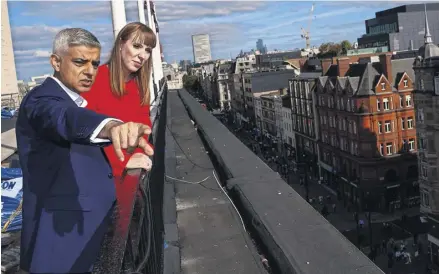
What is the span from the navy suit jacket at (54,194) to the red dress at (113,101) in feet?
2.72

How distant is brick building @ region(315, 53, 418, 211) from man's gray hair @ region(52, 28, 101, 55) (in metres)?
40.0

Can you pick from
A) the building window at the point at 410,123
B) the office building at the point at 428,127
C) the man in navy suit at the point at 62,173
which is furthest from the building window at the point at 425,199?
the man in navy suit at the point at 62,173

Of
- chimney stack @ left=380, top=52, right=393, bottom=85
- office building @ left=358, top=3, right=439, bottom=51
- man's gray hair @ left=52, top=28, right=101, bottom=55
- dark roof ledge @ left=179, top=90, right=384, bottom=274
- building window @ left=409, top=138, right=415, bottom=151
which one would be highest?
office building @ left=358, top=3, right=439, bottom=51

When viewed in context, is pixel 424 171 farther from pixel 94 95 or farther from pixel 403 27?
pixel 403 27

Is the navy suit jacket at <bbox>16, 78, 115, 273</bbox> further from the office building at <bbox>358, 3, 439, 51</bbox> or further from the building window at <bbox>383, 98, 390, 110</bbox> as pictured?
the office building at <bbox>358, 3, 439, 51</bbox>

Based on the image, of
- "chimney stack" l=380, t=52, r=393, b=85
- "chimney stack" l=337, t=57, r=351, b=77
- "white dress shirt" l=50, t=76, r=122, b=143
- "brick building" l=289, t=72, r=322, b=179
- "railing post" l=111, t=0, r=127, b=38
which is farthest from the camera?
"brick building" l=289, t=72, r=322, b=179

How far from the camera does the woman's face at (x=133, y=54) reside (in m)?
3.14

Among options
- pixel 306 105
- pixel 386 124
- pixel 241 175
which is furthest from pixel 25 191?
pixel 306 105

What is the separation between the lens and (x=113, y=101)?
3.16 meters

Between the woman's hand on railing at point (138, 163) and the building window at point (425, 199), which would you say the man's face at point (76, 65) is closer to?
the woman's hand on railing at point (138, 163)

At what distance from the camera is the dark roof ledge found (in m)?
2.70

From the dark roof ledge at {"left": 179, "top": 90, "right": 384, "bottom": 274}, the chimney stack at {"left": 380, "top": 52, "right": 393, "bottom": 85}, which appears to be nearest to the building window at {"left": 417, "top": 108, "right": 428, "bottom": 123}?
the chimney stack at {"left": 380, "top": 52, "right": 393, "bottom": 85}

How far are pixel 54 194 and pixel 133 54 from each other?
4.56 ft

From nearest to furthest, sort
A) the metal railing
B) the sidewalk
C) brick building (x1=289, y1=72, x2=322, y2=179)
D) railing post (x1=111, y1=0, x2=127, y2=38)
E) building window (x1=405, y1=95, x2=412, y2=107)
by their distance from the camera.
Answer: the metal railing
railing post (x1=111, y1=0, x2=127, y2=38)
the sidewalk
building window (x1=405, y1=95, x2=412, y2=107)
brick building (x1=289, y1=72, x2=322, y2=179)
